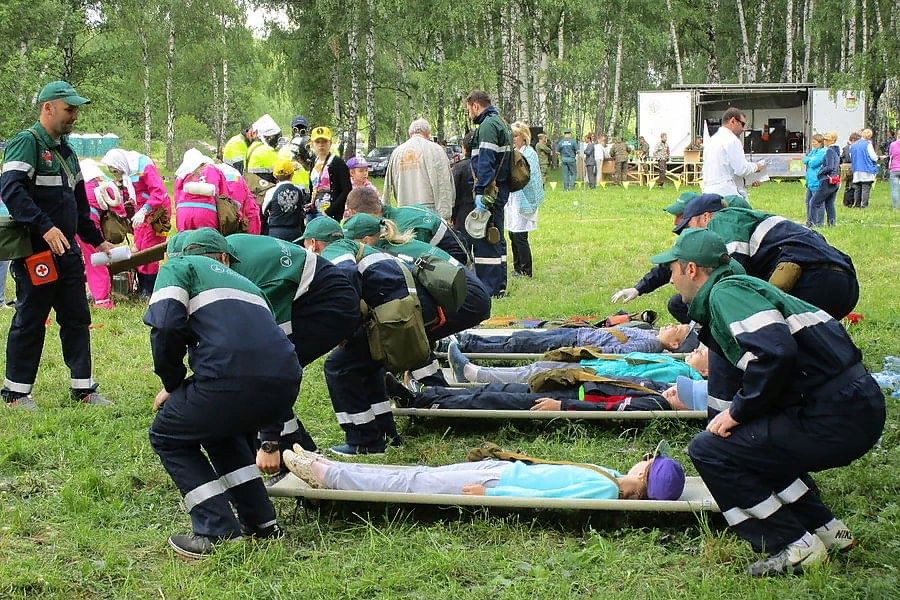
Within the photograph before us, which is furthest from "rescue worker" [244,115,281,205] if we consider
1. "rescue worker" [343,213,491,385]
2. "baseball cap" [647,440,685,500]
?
"baseball cap" [647,440,685,500]

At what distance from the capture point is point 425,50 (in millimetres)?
36312

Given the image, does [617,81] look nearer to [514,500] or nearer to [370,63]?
[370,63]

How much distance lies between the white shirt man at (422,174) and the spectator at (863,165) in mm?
12217

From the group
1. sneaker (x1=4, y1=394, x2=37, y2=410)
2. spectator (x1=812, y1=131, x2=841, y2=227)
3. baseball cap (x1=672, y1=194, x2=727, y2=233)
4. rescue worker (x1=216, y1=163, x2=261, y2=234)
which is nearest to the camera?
baseball cap (x1=672, y1=194, x2=727, y2=233)

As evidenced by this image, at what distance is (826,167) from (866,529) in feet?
43.7

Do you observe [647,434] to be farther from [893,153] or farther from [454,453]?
[893,153]

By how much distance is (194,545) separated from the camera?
4.40 metres

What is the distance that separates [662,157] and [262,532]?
26.1 metres

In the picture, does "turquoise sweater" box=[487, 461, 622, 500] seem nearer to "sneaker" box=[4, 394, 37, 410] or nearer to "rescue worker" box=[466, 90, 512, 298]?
"sneaker" box=[4, 394, 37, 410]

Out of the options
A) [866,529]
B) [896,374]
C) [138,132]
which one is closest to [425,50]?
[138,132]

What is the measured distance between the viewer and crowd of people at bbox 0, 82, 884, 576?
152 inches

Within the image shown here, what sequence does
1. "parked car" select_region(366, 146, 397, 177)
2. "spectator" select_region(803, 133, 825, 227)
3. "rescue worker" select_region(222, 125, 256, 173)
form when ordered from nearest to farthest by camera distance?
"rescue worker" select_region(222, 125, 256, 173), "spectator" select_region(803, 133, 825, 227), "parked car" select_region(366, 146, 397, 177)

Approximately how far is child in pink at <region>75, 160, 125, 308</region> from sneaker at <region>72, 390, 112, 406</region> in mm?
2842

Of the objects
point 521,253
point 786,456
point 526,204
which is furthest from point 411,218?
point 521,253
